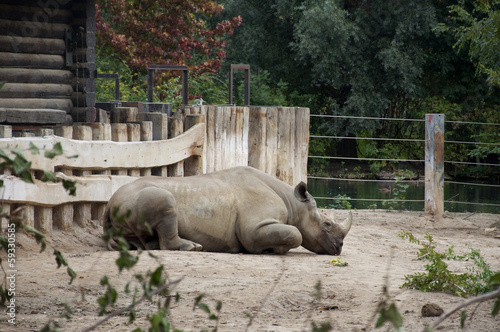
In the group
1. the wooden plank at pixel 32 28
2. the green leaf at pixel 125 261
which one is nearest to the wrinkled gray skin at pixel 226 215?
the wooden plank at pixel 32 28

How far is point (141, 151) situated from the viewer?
7.60 meters

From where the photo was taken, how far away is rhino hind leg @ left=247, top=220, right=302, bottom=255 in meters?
6.82

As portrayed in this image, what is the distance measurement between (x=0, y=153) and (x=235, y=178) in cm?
509

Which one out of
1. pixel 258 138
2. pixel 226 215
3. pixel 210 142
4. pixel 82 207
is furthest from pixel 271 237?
pixel 258 138

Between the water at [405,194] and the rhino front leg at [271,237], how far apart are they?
847 centimetres

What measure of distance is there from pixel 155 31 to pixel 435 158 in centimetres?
1152

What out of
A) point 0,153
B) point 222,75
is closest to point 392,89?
point 222,75

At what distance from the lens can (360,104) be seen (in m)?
24.8

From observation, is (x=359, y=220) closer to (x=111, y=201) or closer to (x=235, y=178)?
(x=235, y=178)

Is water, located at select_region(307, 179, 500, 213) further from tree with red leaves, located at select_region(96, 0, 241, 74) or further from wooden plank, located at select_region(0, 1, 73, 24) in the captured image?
wooden plank, located at select_region(0, 1, 73, 24)

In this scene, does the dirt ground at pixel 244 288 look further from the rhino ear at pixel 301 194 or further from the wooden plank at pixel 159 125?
the wooden plank at pixel 159 125

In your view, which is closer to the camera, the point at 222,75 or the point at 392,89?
the point at 392,89

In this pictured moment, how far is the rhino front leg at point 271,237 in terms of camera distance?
22.4 feet

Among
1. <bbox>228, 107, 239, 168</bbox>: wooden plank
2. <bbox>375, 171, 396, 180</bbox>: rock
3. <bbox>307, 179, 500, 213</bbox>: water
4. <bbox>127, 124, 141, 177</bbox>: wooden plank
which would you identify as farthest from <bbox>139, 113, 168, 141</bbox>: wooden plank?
<bbox>375, 171, 396, 180</bbox>: rock
